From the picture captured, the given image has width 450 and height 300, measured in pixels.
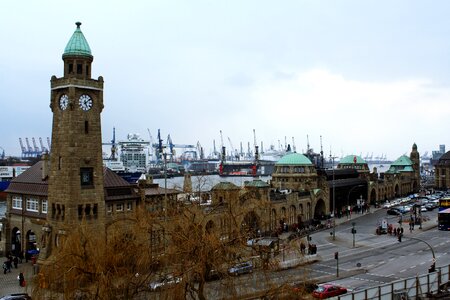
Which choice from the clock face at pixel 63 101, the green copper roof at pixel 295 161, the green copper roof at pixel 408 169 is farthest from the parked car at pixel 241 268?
the green copper roof at pixel 408 169

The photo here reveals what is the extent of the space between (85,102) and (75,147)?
497 centimetres

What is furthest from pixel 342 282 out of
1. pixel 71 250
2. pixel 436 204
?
pixel 436 204

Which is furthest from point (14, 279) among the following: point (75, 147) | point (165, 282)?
point (165, 282)

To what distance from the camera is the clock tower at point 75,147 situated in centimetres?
5172

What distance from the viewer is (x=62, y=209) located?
5241cm

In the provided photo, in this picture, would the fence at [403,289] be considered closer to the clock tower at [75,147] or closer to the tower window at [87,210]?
the clock tower at [75,147]

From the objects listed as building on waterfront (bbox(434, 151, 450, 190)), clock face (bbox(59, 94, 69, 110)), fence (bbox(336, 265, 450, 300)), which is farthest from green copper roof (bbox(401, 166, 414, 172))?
fence (bbox(336, 265, 450, 300))

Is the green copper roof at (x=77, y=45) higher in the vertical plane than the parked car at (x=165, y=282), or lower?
higher

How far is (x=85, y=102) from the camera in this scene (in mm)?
52938

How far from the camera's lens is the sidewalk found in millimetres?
45022

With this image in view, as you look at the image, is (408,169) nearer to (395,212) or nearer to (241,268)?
(395,212)

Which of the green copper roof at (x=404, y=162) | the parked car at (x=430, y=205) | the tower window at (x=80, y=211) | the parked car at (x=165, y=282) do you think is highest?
the green copper roof at (x=404, y=162)

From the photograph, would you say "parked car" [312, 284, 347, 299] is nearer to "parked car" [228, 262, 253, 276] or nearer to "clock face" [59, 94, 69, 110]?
"parked car" [228, 262, 253, 276]

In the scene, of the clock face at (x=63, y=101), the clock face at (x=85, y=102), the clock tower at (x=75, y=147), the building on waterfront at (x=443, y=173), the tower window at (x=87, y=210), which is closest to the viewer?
the clock tower at (x=75, y=147)
